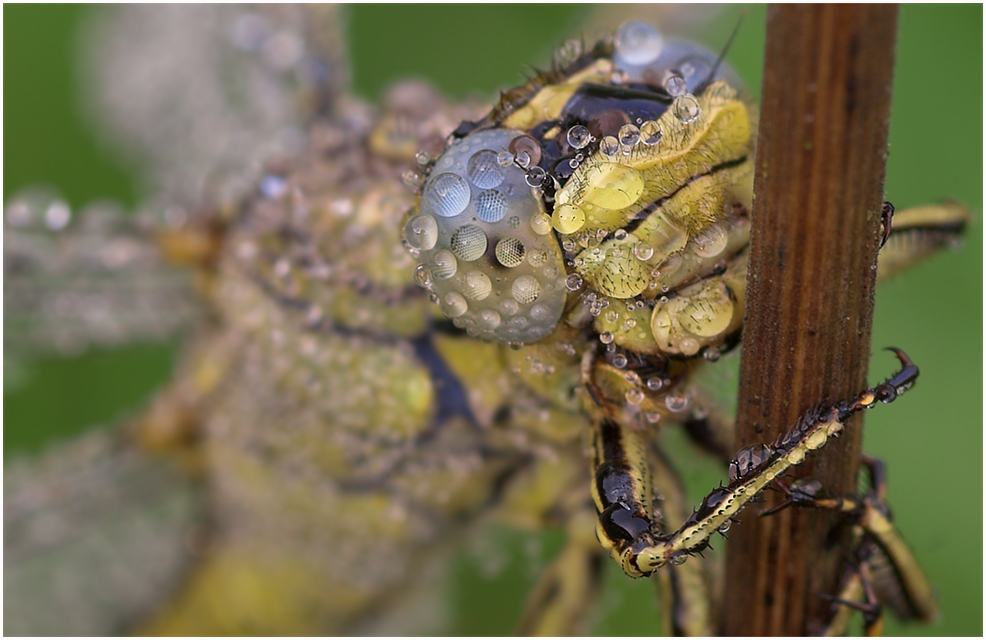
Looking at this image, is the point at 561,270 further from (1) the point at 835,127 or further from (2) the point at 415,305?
(2) the point at 415,305

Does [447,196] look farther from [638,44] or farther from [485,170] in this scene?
[638,44]

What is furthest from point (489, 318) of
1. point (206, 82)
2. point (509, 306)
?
point (206, 82)

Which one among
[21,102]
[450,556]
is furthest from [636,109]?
[21,102]

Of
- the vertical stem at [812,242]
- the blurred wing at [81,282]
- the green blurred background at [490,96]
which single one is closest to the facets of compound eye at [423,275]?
the vertical stem at [812,242]

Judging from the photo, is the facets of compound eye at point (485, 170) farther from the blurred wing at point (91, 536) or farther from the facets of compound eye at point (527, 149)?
the blurred wing at point (91, 536)

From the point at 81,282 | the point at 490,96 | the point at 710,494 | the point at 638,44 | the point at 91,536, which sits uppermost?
the point at 490,96

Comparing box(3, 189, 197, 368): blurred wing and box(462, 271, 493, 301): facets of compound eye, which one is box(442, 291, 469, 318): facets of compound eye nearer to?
box(462, 271, 493, 301): facets of compound eye
